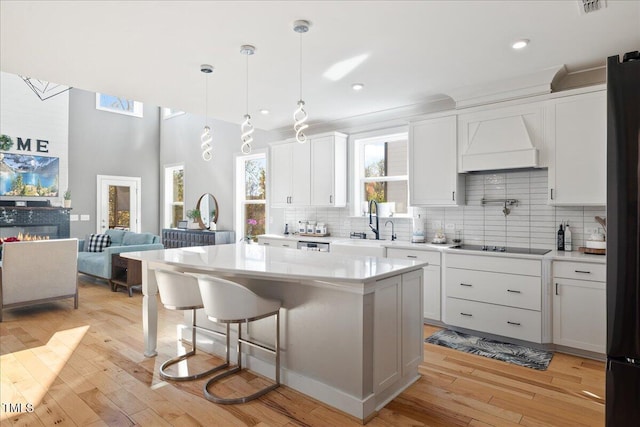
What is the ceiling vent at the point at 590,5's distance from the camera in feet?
8.09

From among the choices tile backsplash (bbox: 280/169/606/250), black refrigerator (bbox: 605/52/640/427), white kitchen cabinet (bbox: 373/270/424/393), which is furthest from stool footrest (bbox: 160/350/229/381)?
tile backsplash (bbox: 280/169/606/250)

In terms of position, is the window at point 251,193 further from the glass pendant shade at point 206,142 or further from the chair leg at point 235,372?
the chair leg at point 235,372

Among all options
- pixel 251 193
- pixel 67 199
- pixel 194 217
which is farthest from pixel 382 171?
pixel 67 199

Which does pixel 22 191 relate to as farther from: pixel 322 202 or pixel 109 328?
pixel 322 202

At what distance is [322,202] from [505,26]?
3199 millimetres

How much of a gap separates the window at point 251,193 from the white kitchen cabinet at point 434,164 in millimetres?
3126

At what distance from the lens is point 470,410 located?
2.46 m

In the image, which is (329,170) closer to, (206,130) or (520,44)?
(206,130)

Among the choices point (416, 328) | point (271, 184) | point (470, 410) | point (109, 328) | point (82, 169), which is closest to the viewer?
point (470, 410)

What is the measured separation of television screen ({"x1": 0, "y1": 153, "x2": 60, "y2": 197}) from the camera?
276 inches

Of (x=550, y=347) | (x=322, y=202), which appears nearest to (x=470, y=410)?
(x=550, y=347)

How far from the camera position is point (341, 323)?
2469 mm

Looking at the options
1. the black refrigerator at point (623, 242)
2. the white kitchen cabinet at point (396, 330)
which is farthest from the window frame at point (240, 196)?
the black refrigerator at point (623, 242)

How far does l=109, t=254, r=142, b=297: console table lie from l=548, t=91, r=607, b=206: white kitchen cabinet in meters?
5.46
